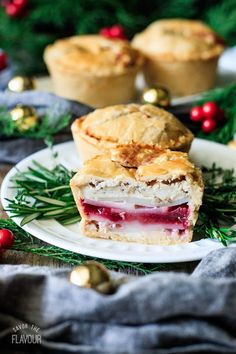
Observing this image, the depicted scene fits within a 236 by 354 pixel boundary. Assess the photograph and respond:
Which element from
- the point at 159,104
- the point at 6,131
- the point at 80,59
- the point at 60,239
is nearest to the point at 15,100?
the point at 6,131

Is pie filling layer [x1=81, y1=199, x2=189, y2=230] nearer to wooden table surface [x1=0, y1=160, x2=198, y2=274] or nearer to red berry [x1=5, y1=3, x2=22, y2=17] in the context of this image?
wooden table surface [x1=0, y1=160, x2=198, y2=274]

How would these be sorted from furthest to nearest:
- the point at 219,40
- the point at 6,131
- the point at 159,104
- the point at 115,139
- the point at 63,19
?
the point at 63,19 < the point at 219,40 < the point at 159,104 < the point at 6,131 < the point at 115,139

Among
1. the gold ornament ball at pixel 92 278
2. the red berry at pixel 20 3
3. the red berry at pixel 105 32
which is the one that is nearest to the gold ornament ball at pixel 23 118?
the red berry at pixel 105 32

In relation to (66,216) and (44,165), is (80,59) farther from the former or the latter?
(66,216)

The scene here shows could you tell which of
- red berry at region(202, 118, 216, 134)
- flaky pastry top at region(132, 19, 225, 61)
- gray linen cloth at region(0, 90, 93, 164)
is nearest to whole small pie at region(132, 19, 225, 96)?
flaky pastry top at region(132, 19, 225, 61)

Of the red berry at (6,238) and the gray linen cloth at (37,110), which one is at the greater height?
the red berry at (6,238)

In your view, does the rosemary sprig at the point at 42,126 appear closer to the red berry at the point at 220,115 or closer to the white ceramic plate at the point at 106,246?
the white ceramic plate at the point at 106,246
